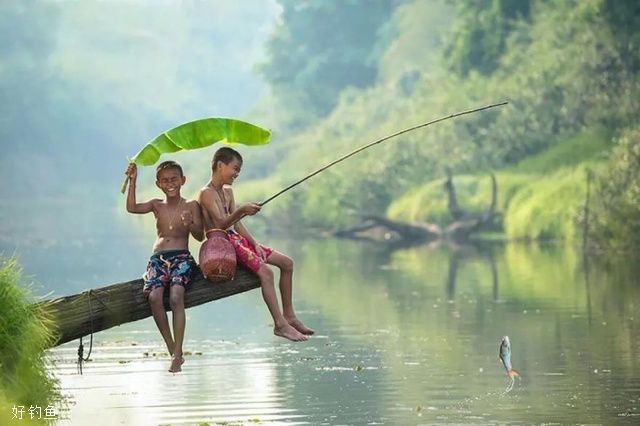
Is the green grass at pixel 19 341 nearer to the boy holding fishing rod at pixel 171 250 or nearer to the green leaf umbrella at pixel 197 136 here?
the boy holding fishing rod at pixel 171 250

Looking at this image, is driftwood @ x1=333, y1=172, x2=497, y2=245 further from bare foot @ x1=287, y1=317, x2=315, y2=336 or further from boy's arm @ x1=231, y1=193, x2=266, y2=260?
boy's arm @ x1=231, y1=193, x2=266, y2=260

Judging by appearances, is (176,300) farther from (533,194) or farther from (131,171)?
(533,194)

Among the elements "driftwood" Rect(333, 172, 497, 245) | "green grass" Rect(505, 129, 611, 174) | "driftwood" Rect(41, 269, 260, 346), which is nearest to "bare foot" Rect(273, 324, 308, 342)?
"driftwood" Rect(41, 269, 260, 346)

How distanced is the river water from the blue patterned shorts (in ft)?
4.08

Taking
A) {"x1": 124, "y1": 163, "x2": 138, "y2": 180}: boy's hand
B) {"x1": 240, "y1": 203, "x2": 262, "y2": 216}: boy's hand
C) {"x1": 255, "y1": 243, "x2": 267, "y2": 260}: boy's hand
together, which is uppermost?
{"x1": 124, "y1": 163, "x2": 138, "y2": 180}: boy's hand

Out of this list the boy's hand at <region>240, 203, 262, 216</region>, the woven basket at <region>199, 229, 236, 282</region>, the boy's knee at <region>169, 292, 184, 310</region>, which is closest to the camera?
the boy's hand at <region>240, 203, 262, 216</region>

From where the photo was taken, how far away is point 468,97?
68688 millimetres

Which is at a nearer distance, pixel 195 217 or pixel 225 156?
pixel 225 156

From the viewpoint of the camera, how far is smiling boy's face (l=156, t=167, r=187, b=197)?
1377 centimetres

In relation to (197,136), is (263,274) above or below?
below

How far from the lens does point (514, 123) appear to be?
64500 mm

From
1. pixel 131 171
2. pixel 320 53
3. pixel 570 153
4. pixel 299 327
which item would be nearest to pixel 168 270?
pixel 131 171

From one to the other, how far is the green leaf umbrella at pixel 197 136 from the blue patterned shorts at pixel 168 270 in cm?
61

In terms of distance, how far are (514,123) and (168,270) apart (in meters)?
51.5
